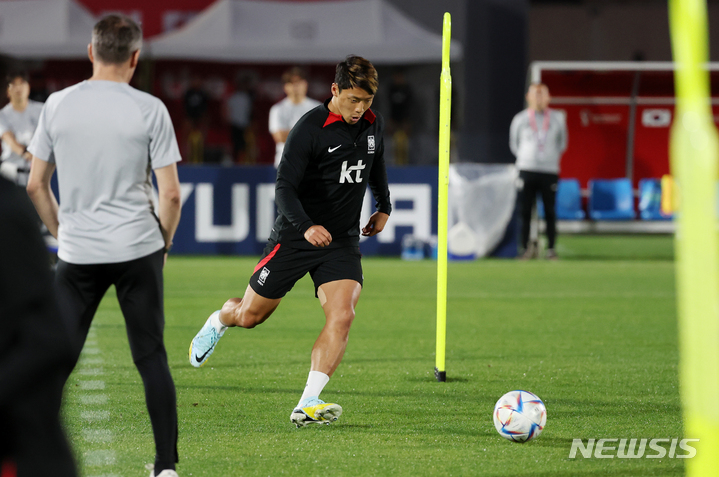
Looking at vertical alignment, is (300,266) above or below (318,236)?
below

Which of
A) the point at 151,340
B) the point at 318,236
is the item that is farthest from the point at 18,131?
the point at 151,340

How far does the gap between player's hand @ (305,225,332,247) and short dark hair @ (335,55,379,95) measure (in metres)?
0.73

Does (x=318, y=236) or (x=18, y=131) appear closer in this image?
(x=318, y=236)

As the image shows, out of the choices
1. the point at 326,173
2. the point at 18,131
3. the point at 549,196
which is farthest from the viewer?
the point at 549,196

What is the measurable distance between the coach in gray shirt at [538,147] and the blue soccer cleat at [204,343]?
335 inches

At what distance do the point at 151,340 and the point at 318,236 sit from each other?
1.42 metres

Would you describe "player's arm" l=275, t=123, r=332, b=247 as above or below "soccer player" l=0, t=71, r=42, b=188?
below

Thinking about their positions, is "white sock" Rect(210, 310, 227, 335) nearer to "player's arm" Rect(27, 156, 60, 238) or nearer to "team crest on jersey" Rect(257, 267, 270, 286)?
"team crest on jersey" Rect(257, 267, 270, 286)

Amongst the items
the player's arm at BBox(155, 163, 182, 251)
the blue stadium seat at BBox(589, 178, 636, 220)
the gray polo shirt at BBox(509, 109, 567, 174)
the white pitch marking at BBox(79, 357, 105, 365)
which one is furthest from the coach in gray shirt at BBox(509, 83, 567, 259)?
the player's arm at BBox(155, 163, 182, 251)

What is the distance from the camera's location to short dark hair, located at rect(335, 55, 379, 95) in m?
4.87

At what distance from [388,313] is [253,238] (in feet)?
16.5

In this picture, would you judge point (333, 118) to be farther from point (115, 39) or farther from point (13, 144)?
point (13, 144)

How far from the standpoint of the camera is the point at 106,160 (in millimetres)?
3621

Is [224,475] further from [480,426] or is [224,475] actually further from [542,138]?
[542,138]
